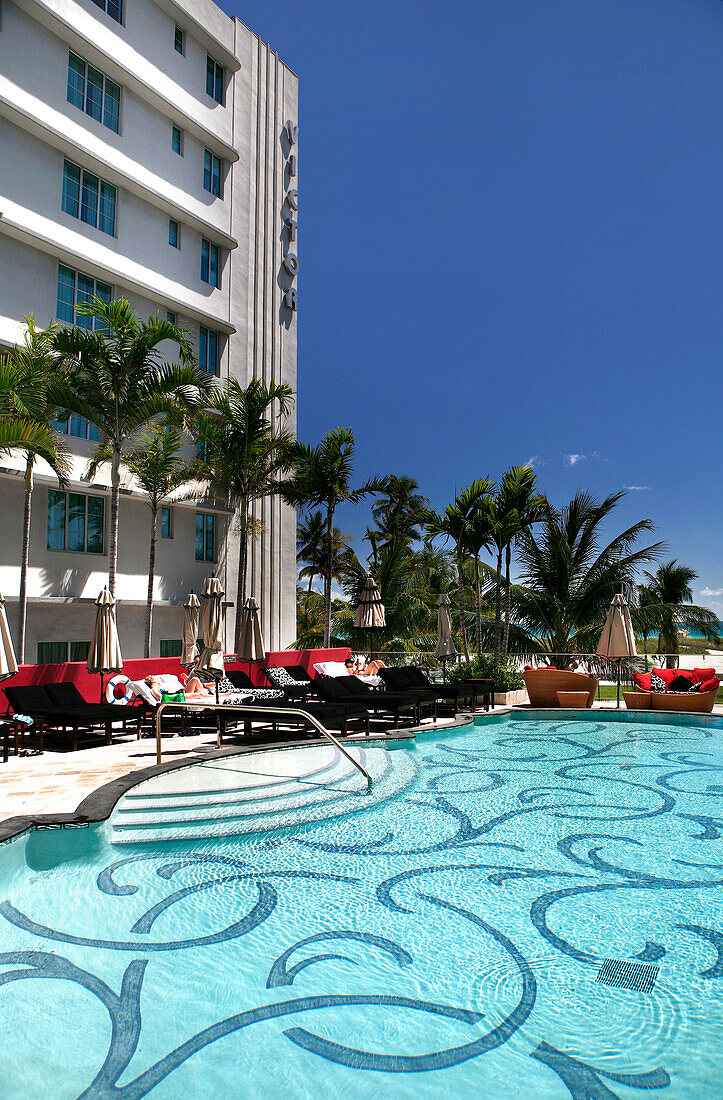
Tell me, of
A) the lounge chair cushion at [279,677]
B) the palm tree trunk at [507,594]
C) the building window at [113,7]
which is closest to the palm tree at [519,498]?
the palm tree trunk at [507,594]

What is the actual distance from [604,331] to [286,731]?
4839 centimetres

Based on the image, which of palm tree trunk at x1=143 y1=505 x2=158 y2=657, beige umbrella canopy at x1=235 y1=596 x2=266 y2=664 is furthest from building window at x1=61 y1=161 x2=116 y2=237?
beige umbrella canopy at x1=235 y1=596 x2=266 y2=664

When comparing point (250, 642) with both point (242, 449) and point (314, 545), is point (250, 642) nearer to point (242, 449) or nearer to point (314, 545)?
point (242, 449)

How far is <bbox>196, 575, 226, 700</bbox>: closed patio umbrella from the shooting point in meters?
11.9

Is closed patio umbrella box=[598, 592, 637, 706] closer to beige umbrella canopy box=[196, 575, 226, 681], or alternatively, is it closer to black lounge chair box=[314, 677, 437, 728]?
black lounge chair box=[314, 677, 437, 728]

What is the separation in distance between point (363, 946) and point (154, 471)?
53.3 ft

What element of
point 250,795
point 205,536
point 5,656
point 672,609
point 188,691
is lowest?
point 250,795

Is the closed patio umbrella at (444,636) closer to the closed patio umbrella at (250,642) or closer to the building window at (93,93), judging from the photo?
the closed patio umbrella at (250,642)

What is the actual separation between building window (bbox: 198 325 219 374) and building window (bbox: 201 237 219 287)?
1.63m

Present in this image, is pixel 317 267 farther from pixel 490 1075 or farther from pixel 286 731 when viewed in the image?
pixel 490 1075

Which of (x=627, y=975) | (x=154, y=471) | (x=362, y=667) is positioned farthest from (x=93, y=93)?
(x=627, y=975)

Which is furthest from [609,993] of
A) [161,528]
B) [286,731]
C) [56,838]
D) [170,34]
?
[170,34]

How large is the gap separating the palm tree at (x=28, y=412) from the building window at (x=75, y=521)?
1030mm

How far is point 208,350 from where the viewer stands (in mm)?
22672
